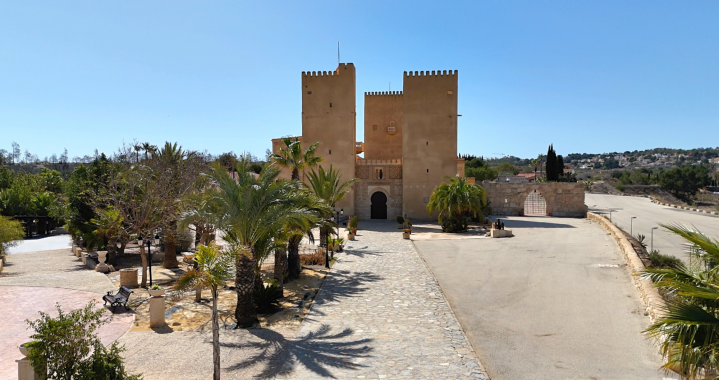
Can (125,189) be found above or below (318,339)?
above

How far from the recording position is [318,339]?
28.7 feet

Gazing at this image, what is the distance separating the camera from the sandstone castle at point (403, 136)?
1212 inches

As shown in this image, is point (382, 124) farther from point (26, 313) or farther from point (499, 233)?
point (26, 313)

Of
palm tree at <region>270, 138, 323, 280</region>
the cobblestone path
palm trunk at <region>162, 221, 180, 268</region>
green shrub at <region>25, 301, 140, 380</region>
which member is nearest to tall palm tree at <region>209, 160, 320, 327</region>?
palm tree at <region>270, 138, 323, 280</region>

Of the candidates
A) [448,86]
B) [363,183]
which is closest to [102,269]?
[363,183]

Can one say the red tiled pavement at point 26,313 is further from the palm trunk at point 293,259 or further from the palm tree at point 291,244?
the palm trunk at point 293,259

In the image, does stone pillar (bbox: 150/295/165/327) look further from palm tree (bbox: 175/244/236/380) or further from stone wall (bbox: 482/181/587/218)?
stone wall (bbox: 482/181/587/218)

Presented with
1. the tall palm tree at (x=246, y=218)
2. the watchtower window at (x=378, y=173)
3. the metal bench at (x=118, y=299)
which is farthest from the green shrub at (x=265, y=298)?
the watchtower window at (x=378, y=173)

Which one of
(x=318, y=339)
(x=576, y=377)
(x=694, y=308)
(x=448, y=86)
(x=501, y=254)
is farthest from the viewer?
(x=448, y=86)

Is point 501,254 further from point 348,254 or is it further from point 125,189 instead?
point 125,189

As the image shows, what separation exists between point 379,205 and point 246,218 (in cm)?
2310

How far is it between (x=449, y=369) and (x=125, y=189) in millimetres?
12124

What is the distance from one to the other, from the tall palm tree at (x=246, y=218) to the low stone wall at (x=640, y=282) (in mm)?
6744

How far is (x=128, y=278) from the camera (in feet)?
42.5
